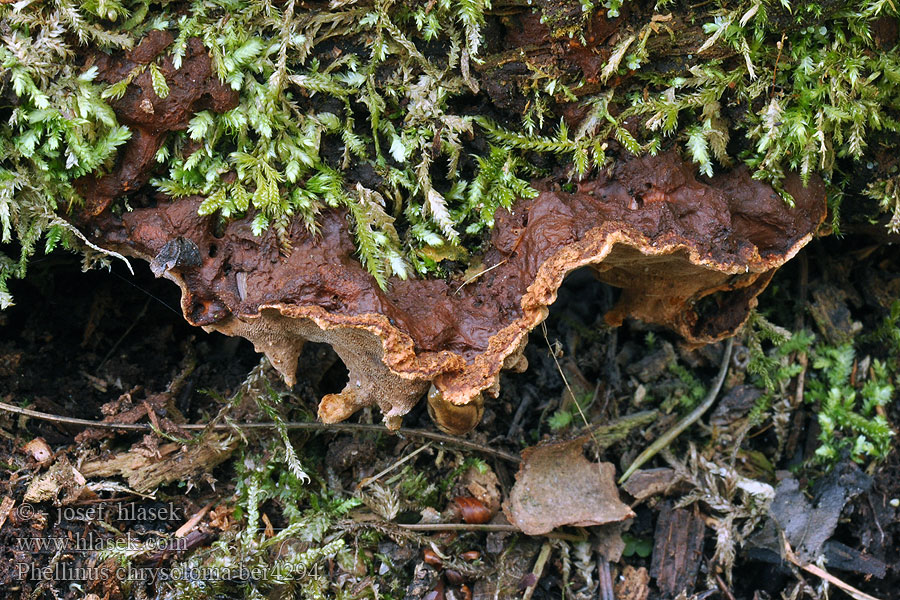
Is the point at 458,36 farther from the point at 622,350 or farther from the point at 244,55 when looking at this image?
the point at 622,350

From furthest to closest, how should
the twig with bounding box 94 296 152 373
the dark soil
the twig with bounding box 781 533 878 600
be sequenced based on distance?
the twig with bounding box 94 296 152 373
the twig with bounding box 781 533 878 600
the dark soil

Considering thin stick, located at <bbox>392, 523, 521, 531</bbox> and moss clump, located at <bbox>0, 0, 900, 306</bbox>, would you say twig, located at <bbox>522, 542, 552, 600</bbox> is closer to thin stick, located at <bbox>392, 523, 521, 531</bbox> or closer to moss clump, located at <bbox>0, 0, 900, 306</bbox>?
thin stick, located at <bbox>392, 523, 521, 531</bbox>

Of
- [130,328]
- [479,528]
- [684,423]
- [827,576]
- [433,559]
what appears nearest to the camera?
[433,559]

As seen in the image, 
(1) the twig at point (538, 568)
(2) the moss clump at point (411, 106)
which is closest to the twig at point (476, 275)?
(2) the moss clump at point (411, 106)


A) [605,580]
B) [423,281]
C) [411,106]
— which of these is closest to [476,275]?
[423,281]

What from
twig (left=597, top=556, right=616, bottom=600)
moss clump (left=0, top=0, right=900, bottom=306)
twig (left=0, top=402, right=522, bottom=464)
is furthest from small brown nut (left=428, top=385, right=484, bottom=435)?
twig (left=597, top=556, right=616, bottom=600)

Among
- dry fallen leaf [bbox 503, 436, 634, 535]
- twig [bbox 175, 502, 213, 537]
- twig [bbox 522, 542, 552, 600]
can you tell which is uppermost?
twig [bbox 175, 502, 213, 537]

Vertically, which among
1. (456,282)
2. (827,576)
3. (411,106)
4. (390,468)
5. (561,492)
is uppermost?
(411,106)

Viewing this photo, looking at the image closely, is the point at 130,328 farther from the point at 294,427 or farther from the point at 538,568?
the point at 538,568
